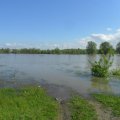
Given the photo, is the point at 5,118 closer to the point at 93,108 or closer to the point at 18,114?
the point at 18,114

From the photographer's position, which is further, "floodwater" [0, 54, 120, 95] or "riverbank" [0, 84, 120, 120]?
"floodwater" [0, 54, 120, 95]

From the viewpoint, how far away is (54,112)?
10.6 metres

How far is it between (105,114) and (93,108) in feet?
3.77

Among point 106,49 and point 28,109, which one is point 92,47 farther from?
point 28,109

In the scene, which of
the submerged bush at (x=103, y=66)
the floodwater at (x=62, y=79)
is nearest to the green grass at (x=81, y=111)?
the floodwater at (x=62, y=79)

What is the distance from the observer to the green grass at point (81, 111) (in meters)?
9.87

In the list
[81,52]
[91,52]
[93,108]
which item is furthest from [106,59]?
[81,52]

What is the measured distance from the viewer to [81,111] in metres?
10.8

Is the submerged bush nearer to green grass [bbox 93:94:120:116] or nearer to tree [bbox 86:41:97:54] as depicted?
green grass [bbox 93:94:120:116]

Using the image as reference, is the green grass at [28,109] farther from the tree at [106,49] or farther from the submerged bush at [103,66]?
the tree at [106,49]

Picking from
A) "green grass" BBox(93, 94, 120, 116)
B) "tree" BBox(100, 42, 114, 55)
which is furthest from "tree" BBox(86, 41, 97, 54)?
"green grass" BBox(93, 94, 120, 116)

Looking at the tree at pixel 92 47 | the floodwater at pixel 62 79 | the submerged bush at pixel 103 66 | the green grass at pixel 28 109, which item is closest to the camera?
the green grass at pixel 28 109

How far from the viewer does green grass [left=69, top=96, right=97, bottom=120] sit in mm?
9868

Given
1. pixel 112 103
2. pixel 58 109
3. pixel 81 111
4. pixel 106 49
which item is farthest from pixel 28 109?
pixel 106 49
